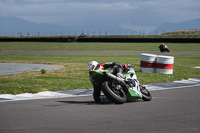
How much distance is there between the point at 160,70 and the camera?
55.9 feet

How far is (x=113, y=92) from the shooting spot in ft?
27.3

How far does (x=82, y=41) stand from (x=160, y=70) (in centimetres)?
5078

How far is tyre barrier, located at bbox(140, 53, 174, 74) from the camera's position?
16844 mm

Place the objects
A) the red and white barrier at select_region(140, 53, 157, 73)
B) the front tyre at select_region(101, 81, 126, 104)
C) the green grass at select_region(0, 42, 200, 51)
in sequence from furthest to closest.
Result: the green grass at select_region(0, 42, 200, 51), the red and white barrier at select_region(140, 53, 157, 73), the front tyre at select_region(101, 81, 126, 104)

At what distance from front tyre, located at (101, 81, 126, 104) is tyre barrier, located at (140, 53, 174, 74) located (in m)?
8.68

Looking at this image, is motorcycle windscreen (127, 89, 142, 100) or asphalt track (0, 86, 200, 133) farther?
motorcycle windscreen (127, 89, 142, 100)

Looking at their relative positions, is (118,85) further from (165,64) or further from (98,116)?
(165,64)

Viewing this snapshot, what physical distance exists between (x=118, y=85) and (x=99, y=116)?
1.63 metres

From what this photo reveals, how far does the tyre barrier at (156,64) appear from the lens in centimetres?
1684

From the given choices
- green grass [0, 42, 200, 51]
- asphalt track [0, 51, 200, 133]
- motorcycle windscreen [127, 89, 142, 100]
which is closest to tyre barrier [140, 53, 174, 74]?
asphalt track [0, 51, 200, 133]

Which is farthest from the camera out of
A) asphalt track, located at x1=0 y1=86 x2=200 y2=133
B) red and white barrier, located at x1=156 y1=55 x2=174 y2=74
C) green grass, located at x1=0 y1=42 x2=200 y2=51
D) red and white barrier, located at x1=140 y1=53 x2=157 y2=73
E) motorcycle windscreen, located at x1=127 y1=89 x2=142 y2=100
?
green grass, located at x1=0 y1=42 x2=200 y2=51

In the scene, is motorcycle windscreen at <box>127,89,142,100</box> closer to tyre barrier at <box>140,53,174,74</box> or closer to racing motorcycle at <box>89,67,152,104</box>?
racing motorcycle at <box>89,67,152,104</box>

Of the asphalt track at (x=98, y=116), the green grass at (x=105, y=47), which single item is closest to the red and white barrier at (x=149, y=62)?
the asphalt track at (x=98, y=116)

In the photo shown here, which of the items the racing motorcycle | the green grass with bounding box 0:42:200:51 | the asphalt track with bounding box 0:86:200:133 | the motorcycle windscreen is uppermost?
the racing motorcycle
